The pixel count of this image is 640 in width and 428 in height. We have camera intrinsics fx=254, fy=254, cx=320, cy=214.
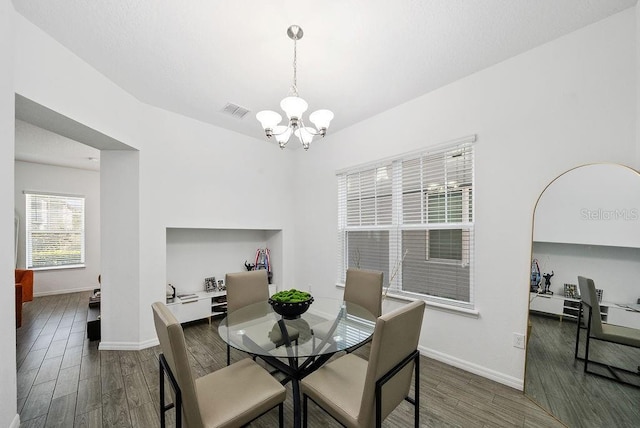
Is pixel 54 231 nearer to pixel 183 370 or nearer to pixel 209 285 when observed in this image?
pixel 209 285

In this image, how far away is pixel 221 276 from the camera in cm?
422

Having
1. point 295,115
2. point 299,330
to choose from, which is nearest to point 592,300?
point 299,330

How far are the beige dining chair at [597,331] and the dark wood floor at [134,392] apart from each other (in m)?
0.52

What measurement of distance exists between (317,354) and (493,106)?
2583 mm

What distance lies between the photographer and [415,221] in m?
2.96

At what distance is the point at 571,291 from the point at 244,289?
2.79 metres

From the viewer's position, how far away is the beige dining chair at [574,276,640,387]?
164cm

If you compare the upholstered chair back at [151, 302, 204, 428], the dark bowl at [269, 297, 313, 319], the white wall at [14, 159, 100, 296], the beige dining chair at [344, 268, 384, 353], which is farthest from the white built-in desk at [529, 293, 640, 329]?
the white wall at [14, 159, 100, 296]

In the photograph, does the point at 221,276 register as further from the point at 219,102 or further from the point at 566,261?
the point at 566,261

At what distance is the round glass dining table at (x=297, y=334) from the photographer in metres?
1.67

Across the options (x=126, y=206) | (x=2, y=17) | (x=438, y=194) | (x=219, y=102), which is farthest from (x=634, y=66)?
(x=126, y=206)

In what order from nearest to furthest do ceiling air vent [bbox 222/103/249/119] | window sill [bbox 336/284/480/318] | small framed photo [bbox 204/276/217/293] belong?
window sill [bbox 336/284/480/318], ceiling air vent [bbox 222/103/249/119], small framed photo [bbox 204/276/217/293]

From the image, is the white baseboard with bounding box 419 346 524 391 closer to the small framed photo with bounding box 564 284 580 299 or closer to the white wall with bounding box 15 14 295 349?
the small framed photo with bounding box 564 284 580 299

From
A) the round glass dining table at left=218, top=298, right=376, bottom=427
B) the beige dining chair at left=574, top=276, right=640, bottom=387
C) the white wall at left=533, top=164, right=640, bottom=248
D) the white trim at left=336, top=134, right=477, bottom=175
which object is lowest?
the round glass dining table at left=218, top=298, right=376, bottom=427
